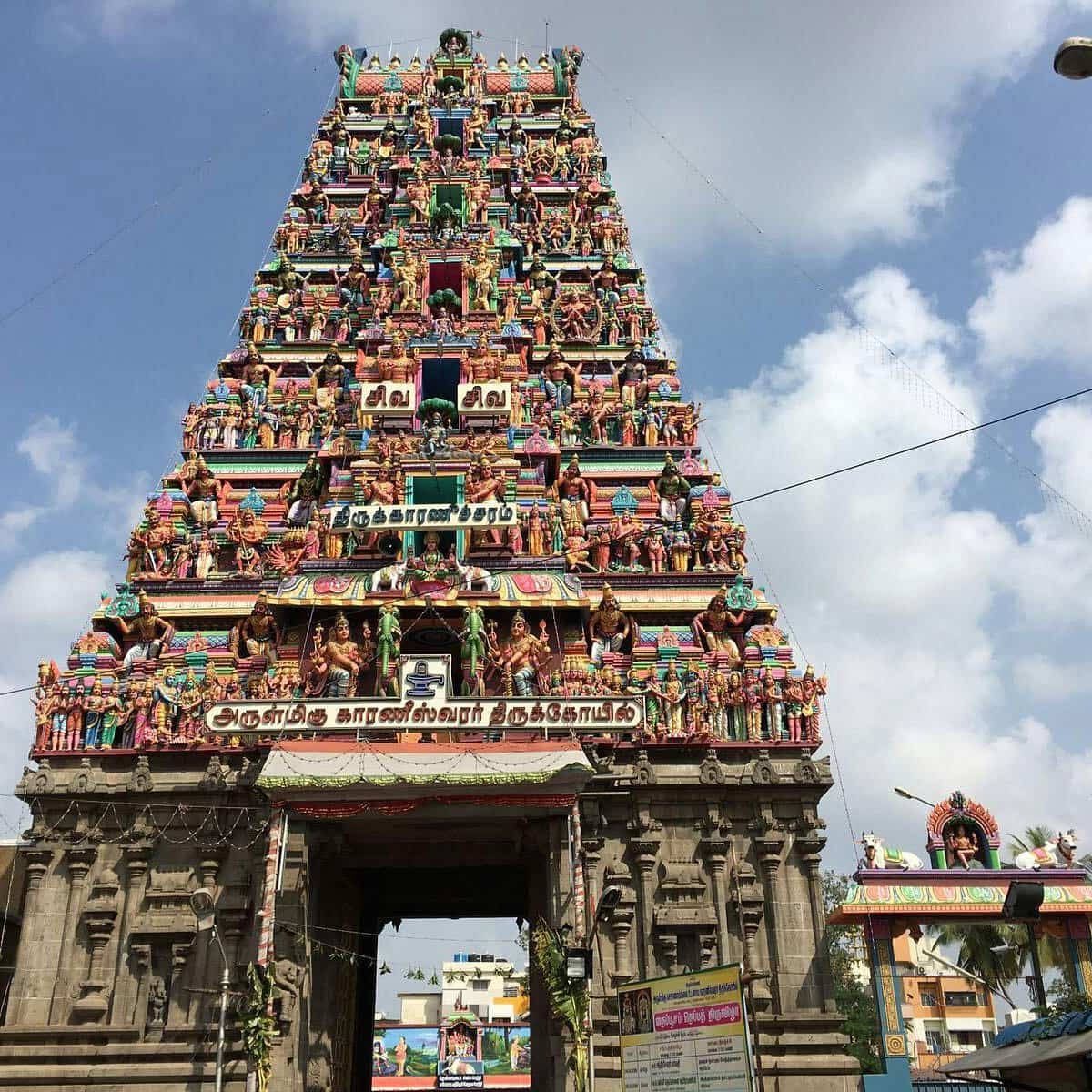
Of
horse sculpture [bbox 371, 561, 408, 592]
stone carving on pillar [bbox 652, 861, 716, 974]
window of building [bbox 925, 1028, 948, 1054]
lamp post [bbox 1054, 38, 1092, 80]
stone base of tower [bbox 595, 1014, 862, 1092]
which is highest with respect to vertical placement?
horse sculpture [bbox 371, 561, 408, 592]

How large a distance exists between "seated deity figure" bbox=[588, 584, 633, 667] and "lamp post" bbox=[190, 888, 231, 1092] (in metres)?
10.4

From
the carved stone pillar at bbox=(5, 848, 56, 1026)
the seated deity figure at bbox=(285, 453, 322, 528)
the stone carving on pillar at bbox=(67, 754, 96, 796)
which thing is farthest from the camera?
the seated deity figure at bbox=(285, 453, 322, 528)

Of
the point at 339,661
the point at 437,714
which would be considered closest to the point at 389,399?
the point at 339,661

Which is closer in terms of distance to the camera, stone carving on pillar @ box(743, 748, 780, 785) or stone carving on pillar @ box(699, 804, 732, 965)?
stone carving on pillar @ box(699, 804, 732, 965)

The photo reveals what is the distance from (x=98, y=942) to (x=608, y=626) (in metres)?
13.1

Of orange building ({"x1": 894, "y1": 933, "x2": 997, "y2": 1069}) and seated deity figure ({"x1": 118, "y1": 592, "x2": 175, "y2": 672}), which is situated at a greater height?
seated deity figure ({"x1": 118, "y1": 592, "x2": 175, "y2": 672})

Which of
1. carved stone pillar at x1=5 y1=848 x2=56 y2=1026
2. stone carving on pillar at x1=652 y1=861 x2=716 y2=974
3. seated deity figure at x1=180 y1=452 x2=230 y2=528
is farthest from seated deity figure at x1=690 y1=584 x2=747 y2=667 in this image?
carved stone pillar at x1=5 y1=848 x2=56 y2=1026

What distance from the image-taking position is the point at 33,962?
22.5 meters

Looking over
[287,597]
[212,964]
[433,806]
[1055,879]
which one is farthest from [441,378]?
[1055,879]

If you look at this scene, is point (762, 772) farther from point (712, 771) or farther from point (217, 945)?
point (217, 945)

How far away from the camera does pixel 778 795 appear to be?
952 inches

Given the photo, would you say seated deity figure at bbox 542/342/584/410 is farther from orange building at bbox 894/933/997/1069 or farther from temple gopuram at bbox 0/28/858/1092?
orange building at bbox 894/933/997/1069

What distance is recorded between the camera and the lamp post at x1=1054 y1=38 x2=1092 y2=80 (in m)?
10.3

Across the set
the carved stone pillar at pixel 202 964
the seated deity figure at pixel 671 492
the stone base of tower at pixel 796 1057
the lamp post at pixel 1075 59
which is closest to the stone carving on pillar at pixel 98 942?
the carved stone pillar at pixel 202 964
